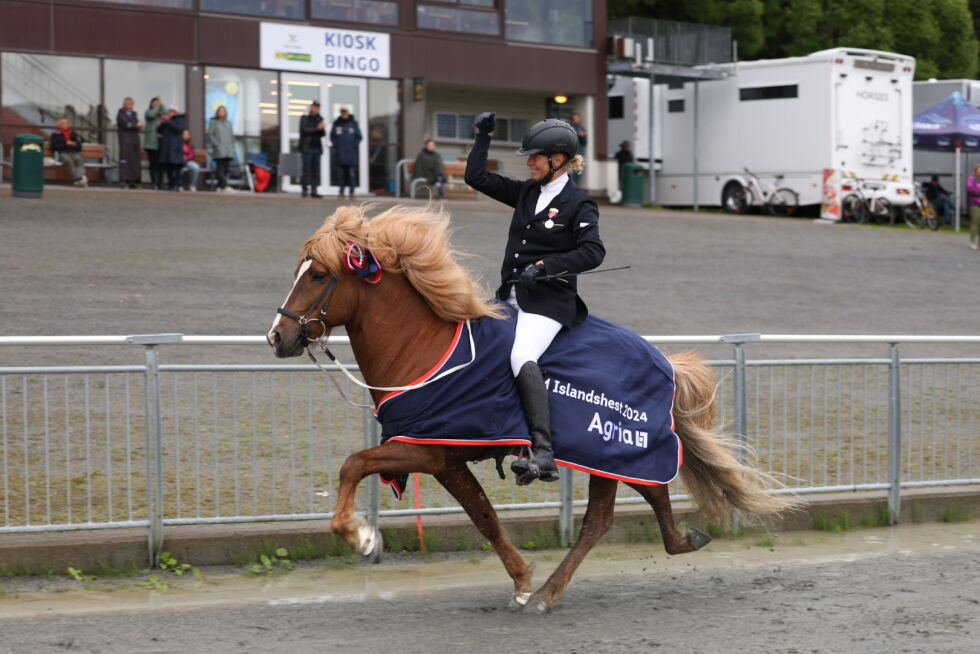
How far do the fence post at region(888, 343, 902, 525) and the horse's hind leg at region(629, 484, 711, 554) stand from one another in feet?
8.18

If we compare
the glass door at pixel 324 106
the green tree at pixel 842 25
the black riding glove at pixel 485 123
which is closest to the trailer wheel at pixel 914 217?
the green tree at pixel 842 25

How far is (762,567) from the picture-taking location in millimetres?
7660

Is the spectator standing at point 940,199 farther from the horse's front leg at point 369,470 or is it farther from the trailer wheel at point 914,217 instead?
the horse's front leg at point 369,470

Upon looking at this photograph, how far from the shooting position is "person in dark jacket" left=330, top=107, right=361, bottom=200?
25.9 metres

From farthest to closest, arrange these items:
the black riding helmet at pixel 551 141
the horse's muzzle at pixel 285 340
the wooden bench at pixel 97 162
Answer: the wooden bench at pixel 97 162
the black riding helmet at pixel 551 141
the horse's muzzle at pixel 285 340

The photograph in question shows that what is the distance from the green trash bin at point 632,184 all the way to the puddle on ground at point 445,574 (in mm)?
24466

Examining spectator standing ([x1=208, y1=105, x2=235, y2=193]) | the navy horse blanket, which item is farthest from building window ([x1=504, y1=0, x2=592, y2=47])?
the navy horse blanket

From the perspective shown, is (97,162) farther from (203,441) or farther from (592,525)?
(592,525)

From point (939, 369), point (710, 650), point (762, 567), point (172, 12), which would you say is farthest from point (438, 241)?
point (172, 12)

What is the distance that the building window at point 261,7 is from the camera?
29.1 metres

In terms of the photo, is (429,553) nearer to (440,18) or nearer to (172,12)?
(172,12)

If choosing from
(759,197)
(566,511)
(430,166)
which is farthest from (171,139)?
(566,511)

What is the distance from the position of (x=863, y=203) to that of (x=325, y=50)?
13.5 metres

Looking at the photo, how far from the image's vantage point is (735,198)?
33.0 m
